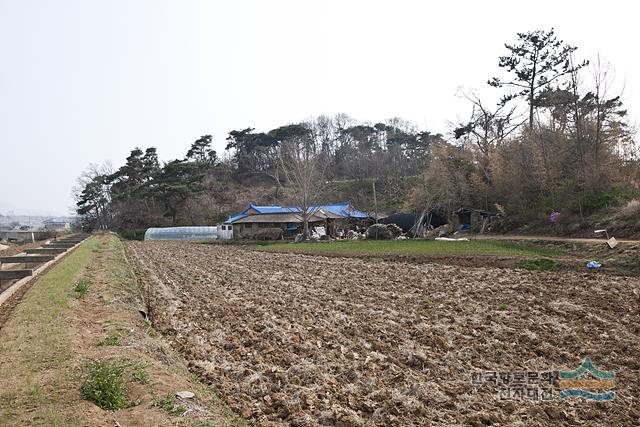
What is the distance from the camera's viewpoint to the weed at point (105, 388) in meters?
5.00

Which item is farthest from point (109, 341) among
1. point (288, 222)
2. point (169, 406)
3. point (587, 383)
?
point (288, 222)

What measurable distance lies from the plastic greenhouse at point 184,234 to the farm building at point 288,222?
4.03 m

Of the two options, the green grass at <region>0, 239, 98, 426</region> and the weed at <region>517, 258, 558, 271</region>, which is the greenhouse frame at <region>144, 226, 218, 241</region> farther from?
the green grass at <region>0, 239, 98, 426</region>

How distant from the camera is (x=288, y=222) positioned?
143ft

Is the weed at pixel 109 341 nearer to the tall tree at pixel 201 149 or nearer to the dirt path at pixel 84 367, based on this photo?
the dirt path at pixel 84 367

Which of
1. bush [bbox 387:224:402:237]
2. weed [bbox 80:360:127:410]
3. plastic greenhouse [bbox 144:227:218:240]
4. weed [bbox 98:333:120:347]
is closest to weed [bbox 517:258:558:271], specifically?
weed [bbox 98:333:120:347]

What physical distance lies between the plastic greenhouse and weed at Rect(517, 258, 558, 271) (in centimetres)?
3617

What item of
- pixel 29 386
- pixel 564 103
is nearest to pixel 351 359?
pixel 29 386

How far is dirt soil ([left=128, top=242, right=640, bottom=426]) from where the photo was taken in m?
5.27

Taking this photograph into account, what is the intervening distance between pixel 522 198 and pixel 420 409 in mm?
26441

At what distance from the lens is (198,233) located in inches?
1935

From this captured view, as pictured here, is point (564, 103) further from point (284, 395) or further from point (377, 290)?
point (284, 395)

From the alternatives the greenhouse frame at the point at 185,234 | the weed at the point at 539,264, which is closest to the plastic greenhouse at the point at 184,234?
the greenhouse frame at the point at 185,234

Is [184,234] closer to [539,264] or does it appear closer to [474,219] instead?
[474,219]
